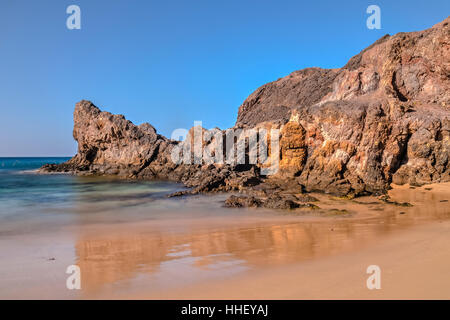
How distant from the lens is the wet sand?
431 cm

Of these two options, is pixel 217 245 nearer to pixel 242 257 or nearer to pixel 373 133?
pixel 242 257

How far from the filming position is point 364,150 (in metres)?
14.8

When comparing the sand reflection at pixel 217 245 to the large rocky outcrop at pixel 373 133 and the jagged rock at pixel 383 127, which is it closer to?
the large rocky outcrop at pixel 373 133

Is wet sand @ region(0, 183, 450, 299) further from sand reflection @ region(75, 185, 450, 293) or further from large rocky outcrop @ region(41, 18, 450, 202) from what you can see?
large rocky outcrop @ region(41, 18, 450, 202)

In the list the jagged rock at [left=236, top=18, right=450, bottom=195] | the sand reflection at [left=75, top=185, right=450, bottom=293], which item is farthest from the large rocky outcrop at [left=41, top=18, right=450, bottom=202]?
the sand reflection at [left=75, top=185, right=450, bottom=293]

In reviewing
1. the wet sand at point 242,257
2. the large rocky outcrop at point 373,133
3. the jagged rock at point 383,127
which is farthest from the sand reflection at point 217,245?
the jagged rock at point 383,127

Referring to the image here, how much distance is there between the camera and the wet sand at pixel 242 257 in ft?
14.1

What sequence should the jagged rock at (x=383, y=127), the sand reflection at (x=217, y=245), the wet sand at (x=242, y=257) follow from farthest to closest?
1. the jagged rock at (x=383, y=127)
2. the sand reflection at (x=217, y=245)
3. the wet sand at (x=242, y=257)

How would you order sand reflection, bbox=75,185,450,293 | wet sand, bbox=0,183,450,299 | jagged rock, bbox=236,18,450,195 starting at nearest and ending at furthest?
wet sand, bbox=0,183,450,299, sand reflection, bbox=75,185,450,293, jagged rock, bbox=236,18,450,195

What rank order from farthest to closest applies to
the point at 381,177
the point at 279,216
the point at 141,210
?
the point at 381,177
the point at 141,210
the point at 279,216

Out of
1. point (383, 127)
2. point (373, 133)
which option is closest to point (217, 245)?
point (373, 133)
